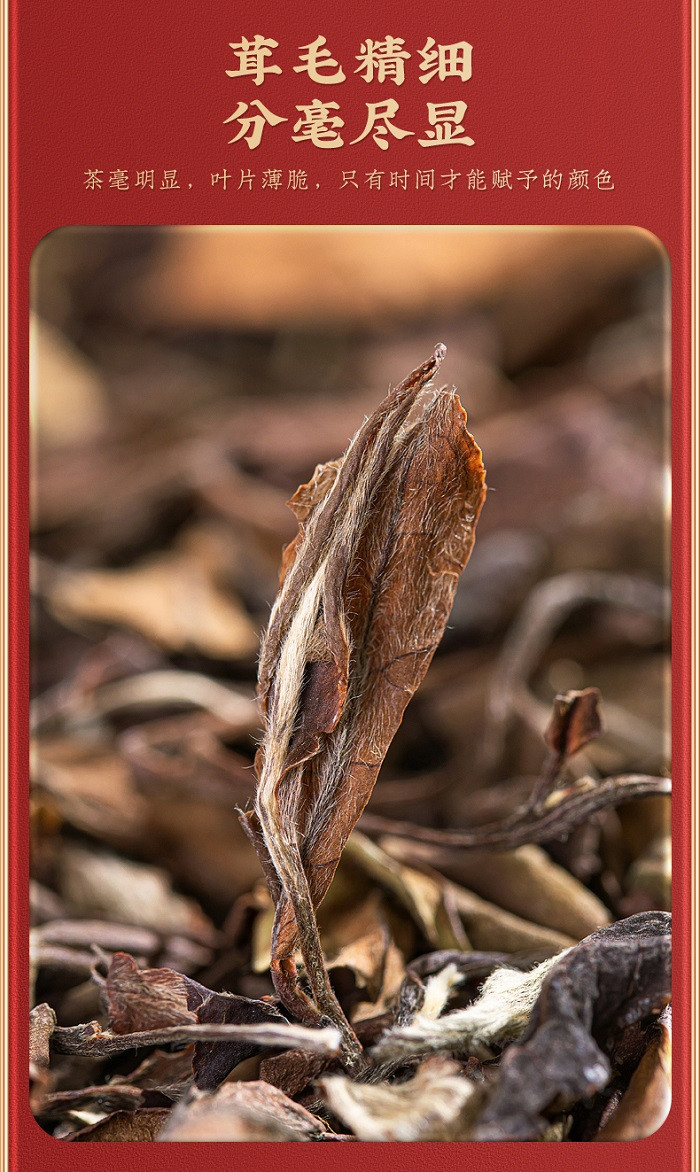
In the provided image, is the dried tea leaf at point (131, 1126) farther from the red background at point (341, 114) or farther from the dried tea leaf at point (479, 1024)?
the red background at point (341, 114)

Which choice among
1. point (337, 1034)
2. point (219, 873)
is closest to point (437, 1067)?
point (337, 1034)

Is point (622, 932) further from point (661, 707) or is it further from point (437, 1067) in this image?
point (661, 707)

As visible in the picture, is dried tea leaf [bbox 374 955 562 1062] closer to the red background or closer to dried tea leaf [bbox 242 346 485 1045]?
dried tea leaf [bbox 242 346 485 1045]

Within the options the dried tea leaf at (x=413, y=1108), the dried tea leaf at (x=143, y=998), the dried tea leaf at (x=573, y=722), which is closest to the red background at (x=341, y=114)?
the dried tea leaf at (x=573, y=722)

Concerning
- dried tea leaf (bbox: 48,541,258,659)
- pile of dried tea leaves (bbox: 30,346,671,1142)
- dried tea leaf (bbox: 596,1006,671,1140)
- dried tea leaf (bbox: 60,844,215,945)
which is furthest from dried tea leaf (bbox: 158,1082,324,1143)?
dried tea leaf (bbox: 48,541,258,659)

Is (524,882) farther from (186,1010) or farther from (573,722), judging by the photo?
(186,1010)
